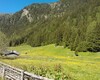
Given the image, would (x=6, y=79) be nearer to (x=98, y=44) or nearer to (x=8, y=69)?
(x=8, y=69)

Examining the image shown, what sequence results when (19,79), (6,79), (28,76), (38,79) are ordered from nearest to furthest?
(38,79), (28,76), (19,79), (6,79)

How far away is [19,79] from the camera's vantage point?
67.2 feet

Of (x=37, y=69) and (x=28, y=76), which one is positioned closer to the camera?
(x=28, y=76)

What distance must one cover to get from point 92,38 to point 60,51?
28.5 metres

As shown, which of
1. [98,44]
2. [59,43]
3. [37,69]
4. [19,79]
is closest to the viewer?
[19,79]

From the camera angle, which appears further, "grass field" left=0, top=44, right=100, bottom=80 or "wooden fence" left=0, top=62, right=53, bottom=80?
"grass field" left=0, top=44, right=100, bottom=80

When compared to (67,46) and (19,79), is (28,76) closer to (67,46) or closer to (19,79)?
(19,79)

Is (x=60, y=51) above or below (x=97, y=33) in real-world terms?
below

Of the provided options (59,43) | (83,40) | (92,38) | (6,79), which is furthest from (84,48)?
(6,79)

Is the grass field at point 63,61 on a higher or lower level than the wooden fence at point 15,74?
lower

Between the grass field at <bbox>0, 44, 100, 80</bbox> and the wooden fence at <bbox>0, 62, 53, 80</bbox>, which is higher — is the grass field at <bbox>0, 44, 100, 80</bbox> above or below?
below

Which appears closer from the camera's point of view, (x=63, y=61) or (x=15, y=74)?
(x=15, y=74)

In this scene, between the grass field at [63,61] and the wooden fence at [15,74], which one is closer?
the wooden fence at [15,74]

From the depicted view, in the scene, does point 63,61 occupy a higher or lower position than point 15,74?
lower
